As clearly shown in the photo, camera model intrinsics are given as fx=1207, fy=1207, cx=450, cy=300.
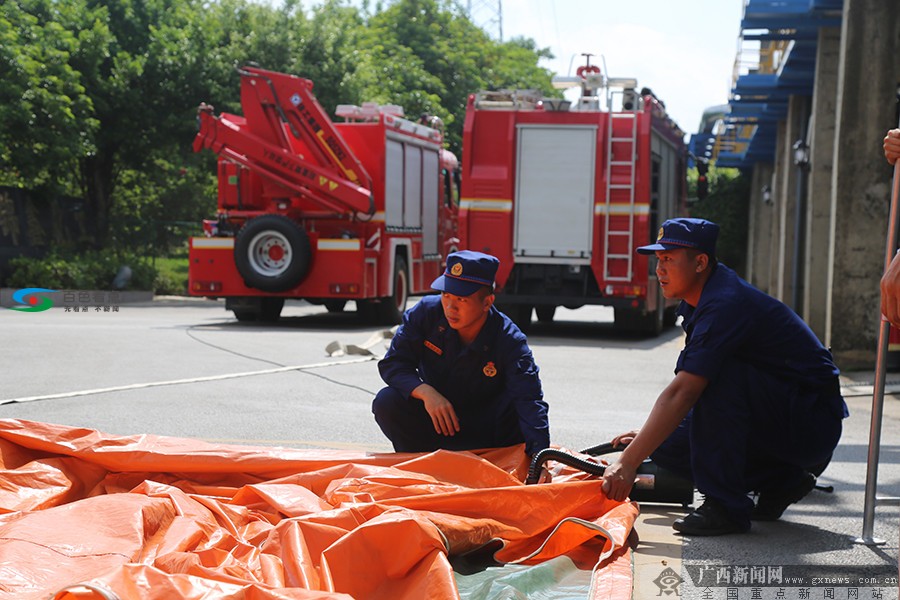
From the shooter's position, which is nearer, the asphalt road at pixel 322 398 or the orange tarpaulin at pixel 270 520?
the orange tarpaulin at pixel 270 520

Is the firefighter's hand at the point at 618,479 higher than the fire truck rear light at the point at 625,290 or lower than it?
higher

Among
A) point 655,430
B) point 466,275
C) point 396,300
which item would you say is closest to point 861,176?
point 396,300

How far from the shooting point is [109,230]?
29516mm

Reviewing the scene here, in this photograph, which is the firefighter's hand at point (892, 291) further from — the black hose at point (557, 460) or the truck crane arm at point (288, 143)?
the truck crane arm at point (288, 143)

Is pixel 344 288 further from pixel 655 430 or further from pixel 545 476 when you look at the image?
pixel 655 430

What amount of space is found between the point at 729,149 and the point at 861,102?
22812 millimetres

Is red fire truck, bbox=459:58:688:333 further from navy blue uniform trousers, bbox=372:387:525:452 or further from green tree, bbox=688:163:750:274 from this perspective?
green tree, bbox=688:163:750:274

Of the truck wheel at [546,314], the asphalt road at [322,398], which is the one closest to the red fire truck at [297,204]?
the asphalt road at [322,398]

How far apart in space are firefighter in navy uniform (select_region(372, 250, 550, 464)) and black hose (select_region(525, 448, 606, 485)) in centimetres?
41

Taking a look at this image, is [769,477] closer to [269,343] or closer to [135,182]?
[269,343]

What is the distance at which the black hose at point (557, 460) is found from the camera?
511 centimetres

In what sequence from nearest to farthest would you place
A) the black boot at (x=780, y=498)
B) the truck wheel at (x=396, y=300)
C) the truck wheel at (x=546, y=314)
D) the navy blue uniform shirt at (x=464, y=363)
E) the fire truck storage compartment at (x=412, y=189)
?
the black boot at (x=780, y=498) < the navy blue uniform shirt at (x=464, y=363) < the fire truck storage compartment at (x=412, y=189) < the truck wheel at (x=396, y=300) < the truck wheel at (x=546, y=314)

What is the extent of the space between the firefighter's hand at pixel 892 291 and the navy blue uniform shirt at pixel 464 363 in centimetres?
320

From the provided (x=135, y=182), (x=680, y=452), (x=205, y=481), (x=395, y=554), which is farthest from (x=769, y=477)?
(x=135, y=182)
